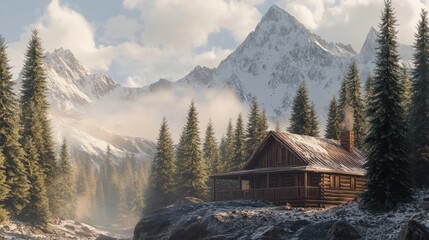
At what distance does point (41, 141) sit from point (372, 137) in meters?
36.3

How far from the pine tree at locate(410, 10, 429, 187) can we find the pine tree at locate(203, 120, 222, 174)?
3998 cm

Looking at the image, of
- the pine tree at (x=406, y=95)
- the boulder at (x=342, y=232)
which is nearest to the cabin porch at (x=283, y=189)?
the pine tree at (x=406, y=95)

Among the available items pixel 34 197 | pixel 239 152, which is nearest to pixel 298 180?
pixel 34 197

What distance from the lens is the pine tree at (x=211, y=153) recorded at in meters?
84.4

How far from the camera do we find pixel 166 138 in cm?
7706

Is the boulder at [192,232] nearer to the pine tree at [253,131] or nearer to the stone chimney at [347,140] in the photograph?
the stone chimney at [347,140]

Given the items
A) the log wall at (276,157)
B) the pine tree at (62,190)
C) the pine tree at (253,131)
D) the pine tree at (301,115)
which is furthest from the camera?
the pine tree at (253,131)

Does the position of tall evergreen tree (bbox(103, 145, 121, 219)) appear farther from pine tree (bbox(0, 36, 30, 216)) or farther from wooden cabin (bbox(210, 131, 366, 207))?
wooden cabin (bbox(210, 131, 366, 207))

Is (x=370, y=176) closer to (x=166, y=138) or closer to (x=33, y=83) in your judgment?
(x=33, y=83)

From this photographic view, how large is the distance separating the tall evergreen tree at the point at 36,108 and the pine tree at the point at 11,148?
15.5 feet

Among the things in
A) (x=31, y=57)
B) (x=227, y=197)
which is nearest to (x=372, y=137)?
(x=227, y=197)

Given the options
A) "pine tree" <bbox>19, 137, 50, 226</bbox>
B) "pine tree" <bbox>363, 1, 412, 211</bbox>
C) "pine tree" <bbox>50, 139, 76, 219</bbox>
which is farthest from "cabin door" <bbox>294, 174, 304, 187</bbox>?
"pine tree" <bbox>50, 139, 76, 219</bbox>

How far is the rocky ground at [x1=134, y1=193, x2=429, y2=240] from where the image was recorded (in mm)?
29227

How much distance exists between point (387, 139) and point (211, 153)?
5571 cm
